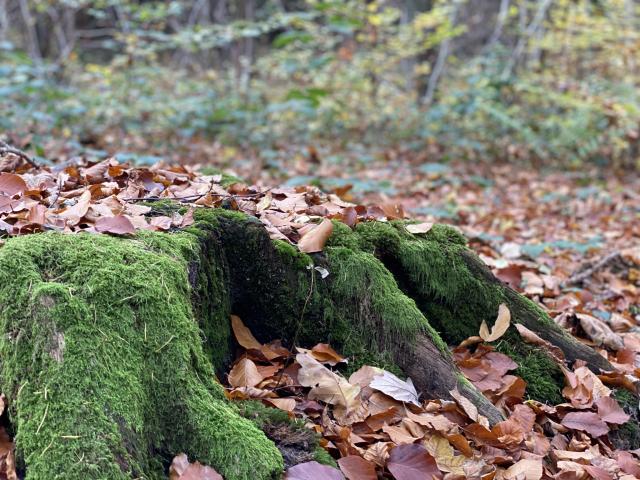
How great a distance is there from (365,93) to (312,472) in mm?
11329

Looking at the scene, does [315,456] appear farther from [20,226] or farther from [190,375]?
[20,226]

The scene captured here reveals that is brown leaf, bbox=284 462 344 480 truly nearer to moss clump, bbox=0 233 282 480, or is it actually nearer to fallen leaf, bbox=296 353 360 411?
moss clump, bbox=0 233 282 480

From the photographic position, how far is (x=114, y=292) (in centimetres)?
205

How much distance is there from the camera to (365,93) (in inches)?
497

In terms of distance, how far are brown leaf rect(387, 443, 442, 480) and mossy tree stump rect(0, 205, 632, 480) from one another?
437mm

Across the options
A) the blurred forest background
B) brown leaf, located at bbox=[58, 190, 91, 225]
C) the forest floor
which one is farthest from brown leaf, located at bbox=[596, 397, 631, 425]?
the blurred forest background

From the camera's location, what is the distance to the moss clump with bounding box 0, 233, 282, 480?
1.81 meters

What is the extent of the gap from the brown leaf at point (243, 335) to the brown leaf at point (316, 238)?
436mm

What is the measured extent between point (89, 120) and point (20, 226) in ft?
29.4

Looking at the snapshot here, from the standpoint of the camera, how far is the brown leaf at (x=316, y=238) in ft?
9.04

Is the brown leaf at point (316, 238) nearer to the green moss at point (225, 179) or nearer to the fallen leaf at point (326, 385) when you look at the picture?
the fallen leaf at point (326, 385)

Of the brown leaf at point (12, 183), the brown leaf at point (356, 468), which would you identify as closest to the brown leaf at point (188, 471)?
the brown leaf at point (356, 468)

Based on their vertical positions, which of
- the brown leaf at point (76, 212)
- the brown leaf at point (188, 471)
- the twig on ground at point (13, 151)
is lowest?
the brown leaf at point (188, 471)

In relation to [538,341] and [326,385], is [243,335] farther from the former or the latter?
[538,341]
